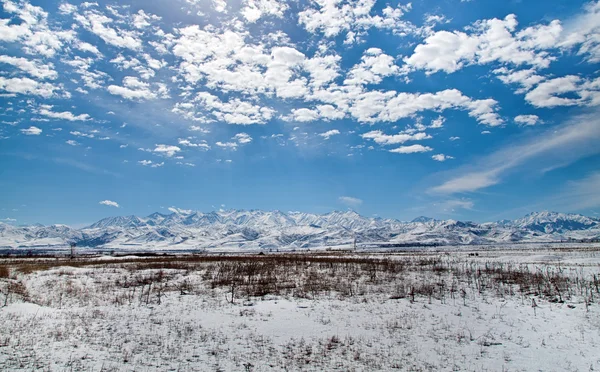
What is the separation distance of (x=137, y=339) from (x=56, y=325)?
4.16 metres

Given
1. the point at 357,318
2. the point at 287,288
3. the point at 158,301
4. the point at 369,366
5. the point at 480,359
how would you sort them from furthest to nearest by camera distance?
the point at 287,288
the point at 158,301
the point at 357,318
the point at 480,359
the point at 369,366

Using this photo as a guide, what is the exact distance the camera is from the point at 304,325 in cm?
1566

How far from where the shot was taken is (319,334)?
47.5ft

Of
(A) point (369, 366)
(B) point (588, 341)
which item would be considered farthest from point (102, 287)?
(B) point (588, 341)

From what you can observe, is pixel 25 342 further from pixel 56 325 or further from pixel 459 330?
pixel 459 330

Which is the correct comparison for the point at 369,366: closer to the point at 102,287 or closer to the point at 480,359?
the point at 480,359

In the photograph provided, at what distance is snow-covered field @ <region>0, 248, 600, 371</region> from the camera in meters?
11.7

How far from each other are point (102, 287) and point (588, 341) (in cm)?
2736

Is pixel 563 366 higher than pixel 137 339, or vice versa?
pixel 137 339

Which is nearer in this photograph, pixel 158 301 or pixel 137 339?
pixel 137 339

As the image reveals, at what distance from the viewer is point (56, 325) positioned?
14.6 meters

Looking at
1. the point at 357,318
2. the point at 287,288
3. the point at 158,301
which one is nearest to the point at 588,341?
the point at 357,318

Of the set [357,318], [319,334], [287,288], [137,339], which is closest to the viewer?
[137,339]

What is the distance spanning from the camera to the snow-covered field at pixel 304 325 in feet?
38.3
